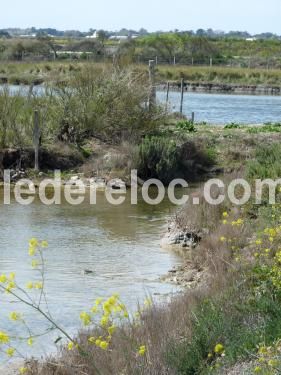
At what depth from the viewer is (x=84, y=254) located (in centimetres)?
1689

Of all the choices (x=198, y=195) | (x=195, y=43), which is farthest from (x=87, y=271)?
(x=195, y=43)

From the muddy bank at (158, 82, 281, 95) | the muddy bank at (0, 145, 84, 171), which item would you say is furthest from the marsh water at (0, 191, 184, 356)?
the muddy bank at (158, 82, 281, 95)

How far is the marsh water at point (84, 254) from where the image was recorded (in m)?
13.3

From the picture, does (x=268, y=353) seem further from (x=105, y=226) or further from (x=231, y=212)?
(x=105, y=226)

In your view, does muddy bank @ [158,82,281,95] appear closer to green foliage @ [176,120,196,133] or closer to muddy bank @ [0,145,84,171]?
green foliage @ [176,120,196,133]

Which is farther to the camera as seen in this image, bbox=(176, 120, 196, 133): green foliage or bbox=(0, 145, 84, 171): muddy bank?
Result: bbox=(176, 120, 196, 133): green foliage

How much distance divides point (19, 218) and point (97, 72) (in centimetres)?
1029

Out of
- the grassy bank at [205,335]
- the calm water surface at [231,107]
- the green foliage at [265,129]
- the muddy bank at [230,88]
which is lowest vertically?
the muddy bank at [230,88]

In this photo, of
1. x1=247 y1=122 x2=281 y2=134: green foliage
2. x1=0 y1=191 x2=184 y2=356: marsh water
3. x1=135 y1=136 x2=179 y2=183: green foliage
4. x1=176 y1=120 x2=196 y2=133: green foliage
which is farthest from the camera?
x1=247 y1=122 x2=281 y2=134: green foliage

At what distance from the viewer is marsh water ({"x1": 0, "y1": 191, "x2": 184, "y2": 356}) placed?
1332 centimetres

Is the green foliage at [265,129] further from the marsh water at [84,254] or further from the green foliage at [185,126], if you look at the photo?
the marsh water at [84,254]

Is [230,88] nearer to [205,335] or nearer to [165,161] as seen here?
[165,161]

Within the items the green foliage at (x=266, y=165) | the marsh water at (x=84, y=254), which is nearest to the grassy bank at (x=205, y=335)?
the marsh water at (x=84, y=254)

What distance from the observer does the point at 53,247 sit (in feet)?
56.9
